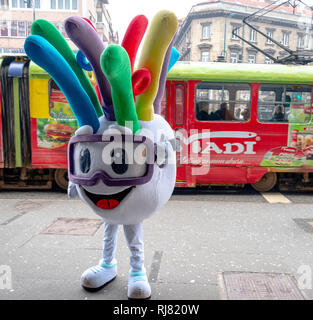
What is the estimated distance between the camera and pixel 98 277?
3.16m

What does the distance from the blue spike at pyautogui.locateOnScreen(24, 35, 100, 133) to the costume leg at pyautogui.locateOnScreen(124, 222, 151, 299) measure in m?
1.08

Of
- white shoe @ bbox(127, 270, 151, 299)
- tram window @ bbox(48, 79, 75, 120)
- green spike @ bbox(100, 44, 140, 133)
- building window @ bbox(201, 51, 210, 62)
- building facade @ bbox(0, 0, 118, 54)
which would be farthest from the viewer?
building window @ bbox(201, 51, 210, 62)

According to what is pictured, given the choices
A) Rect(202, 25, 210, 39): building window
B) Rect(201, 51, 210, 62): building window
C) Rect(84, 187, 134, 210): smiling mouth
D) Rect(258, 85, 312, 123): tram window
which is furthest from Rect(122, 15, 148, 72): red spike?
Rect(202, 25, 210, 39): building window

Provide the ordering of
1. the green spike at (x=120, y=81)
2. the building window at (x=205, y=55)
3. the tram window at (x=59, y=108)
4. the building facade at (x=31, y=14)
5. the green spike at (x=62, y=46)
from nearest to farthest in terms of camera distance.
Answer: the green spike at (x=120, y=81) → the green spike at (x=62, y=46) → the tram window at (x=59, y=108) → the building facade at (x=31, y=14) → the building window at (x=205, y=55)

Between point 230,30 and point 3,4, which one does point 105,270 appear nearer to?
point 3,4

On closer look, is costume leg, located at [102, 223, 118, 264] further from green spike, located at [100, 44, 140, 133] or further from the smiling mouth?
green spike, located at [100, 44, 140, 133]

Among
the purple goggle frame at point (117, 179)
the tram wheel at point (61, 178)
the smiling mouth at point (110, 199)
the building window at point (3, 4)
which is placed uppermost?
the building window at point (3, 4)

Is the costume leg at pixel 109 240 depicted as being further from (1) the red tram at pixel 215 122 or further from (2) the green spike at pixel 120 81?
(1) the red tram at pixel 215 122

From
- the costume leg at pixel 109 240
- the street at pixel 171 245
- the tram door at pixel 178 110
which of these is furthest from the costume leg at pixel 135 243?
the tram door at pixel 178 110

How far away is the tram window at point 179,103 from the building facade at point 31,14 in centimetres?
2401

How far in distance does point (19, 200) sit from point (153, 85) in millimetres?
5404

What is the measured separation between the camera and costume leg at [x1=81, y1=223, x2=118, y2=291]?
3.13m

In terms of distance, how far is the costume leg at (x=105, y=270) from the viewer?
313cm
